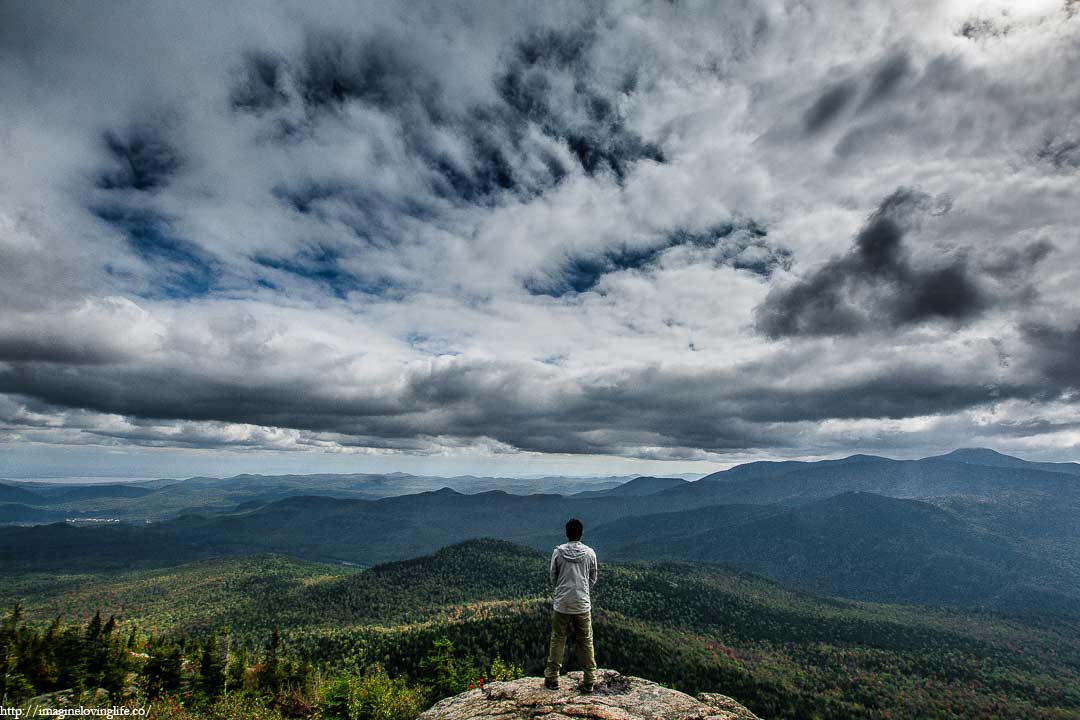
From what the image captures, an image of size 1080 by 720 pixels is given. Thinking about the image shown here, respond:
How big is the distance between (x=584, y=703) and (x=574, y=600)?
4.24 metres

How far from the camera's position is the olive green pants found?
69.7 ft

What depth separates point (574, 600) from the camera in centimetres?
2100

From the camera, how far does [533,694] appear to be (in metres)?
22.0

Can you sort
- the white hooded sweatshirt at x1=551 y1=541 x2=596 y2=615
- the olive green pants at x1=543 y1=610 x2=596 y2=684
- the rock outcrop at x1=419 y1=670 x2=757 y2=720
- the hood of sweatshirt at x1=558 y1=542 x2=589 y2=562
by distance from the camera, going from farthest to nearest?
the hood of sweatshirt at x1=558 y1=542 x2=589 y2=562
the olive green pants at x1=543 y1=610 x2=596 y2=684
the white hooded sweatshirt at x1=551 y1=541 x2=596 y2=615
the rock outcrop at x1=419 y1=670 x2=757 y2=720

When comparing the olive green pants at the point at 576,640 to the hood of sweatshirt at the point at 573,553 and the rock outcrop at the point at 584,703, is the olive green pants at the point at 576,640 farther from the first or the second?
the hood of sweatshirt at the point at 573,553

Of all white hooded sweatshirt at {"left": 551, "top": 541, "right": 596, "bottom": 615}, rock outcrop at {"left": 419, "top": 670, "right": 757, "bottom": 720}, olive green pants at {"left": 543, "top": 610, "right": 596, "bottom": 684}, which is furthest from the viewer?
olive green pants at {"left": 543, "top": 610, "right": 596, "bottom": 684}

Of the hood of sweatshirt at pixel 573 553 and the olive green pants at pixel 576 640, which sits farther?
the hood of sweatshirt at pixel 573 553

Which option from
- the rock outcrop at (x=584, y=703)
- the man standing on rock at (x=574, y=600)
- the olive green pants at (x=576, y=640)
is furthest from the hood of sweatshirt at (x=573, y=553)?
the rock outcrop at (x=584, y=703)

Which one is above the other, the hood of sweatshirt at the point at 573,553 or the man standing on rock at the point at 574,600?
the hood of sweatshirt at the point at 573,553

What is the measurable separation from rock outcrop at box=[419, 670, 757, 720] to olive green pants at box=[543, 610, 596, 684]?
1025mm

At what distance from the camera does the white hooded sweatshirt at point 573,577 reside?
2100 centimetres

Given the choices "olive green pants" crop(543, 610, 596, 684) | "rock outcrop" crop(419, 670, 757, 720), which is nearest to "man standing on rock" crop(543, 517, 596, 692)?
"olive green pants" crop(543, 610, 596, 684)

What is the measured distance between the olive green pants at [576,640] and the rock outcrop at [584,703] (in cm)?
103

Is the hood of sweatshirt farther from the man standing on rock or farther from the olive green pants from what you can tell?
the olive green pants
